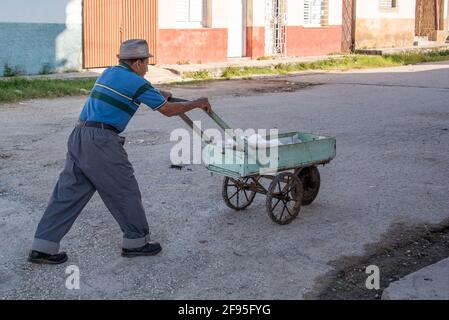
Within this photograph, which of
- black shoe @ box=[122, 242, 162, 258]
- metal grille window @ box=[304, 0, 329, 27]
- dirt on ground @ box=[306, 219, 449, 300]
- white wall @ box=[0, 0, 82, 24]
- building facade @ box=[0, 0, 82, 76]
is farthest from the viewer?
metal grille window @ box=[304, 0, 329, 27]

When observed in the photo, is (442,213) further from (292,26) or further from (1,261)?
(292,26)

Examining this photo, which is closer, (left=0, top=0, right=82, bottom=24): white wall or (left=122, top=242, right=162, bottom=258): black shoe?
(left=122, top=242, right=162, bottom=258): black shoe

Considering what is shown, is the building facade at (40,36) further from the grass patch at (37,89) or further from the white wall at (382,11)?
the white wall at (382,11)

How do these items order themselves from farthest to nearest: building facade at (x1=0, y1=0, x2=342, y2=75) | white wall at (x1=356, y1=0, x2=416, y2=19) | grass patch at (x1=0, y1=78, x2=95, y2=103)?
1. white wall at (x1=356, y1=0, x2=416, y2=19)
2. building facade at (x1=0, y1=0, x2=342, y2=75)
3. grass patch at (x1=0, y1=78, x2=95, y2=103)

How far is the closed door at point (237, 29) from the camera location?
2398 centimetres

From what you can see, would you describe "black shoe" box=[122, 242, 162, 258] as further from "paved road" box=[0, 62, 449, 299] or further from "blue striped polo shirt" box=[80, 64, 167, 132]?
"blue striped polo shirt" box=[80, 64, 167, 132]

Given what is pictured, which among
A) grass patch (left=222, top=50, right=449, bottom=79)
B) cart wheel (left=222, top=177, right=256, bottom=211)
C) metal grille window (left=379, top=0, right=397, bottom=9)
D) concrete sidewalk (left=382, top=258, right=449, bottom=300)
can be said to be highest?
metal grille window (left=379, top=0, right=397, bottom=9)

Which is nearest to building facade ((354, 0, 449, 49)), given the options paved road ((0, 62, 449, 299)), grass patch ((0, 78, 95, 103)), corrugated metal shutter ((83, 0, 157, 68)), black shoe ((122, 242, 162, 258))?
corrugated metal shutter ((83, 0, 157, 68))

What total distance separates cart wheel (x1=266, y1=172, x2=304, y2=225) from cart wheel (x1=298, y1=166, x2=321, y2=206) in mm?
416

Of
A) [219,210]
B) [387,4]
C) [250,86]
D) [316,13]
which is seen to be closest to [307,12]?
[316,13]

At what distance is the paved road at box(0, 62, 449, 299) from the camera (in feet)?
18.2

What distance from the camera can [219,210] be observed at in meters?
7.48

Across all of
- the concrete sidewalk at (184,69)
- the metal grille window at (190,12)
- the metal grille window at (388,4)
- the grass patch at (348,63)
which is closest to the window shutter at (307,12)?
the concrete sidewalk at (184,69)

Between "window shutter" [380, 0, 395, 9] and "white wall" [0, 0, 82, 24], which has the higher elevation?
"window shutter" [380, 0, 395, 9]
